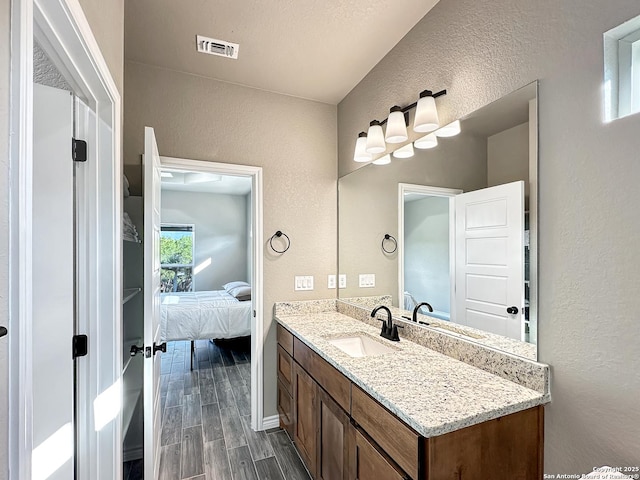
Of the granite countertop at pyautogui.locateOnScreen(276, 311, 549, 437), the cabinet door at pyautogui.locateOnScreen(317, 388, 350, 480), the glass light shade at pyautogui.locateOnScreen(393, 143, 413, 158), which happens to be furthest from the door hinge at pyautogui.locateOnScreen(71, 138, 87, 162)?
the glass light shade at pyautogui.locateOnScreen(393, 143, 413, 158)

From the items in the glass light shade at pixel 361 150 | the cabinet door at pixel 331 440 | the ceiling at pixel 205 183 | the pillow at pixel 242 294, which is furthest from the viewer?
the ceiling at pixel 205 183

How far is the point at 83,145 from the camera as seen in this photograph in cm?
128

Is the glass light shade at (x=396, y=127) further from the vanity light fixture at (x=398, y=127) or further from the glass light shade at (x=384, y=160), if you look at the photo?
the glass light shade at (x=384, y=160)

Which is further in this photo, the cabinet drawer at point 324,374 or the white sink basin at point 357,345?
the white sink basin at point 357,345

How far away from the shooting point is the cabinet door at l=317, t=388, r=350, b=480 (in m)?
1.46

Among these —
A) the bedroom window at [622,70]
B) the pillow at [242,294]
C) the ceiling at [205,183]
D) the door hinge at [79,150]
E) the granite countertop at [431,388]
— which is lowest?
the pillow at [242,294]

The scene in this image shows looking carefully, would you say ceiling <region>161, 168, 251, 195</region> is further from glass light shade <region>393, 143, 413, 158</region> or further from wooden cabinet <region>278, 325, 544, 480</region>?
wooden cabinet <region>278, 325, 544, 480</region>

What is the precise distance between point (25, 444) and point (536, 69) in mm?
1829

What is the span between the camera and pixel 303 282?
261cm

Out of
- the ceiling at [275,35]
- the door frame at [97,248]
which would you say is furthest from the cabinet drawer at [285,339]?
the ceiling at [275,35]

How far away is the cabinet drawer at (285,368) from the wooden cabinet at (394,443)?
41 centimetres

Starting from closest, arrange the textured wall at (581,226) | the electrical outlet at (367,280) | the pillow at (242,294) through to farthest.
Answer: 1. the textured wall at (581,226)
2. the electrical outlet at (367,280)
3. the pillow at (242,294)

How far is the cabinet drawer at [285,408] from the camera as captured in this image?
2.21 metres

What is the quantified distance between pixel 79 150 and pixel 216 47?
1.16m
